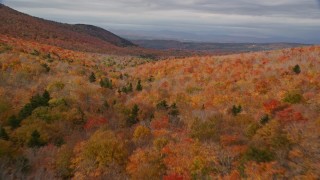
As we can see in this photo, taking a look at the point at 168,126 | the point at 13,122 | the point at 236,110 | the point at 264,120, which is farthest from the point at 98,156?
the point at 236,110

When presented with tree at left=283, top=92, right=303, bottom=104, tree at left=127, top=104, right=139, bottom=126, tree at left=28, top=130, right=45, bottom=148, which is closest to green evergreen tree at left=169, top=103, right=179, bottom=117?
tree at left=127, top=104, right=139, bottom=126

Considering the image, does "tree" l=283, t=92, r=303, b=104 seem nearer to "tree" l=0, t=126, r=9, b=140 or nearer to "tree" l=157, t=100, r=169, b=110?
"tree" l=157, t=100, r=169, b=110

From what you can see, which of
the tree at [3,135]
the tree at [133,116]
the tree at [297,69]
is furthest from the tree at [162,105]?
the tree at [3,135]

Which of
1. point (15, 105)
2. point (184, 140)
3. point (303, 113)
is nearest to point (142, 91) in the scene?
point (15, 105)

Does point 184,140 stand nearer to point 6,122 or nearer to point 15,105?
point 6,122

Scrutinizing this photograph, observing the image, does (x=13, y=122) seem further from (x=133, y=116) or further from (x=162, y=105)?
(x=162, y=105)

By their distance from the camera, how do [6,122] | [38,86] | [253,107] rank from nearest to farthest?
[6,122] → [253,107] → [38,86]
